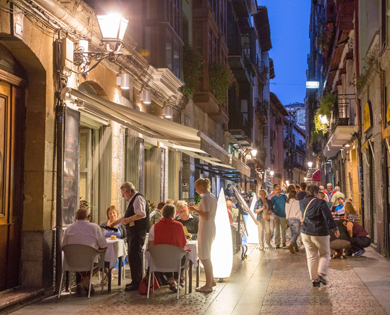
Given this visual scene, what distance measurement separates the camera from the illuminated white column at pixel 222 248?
10.3m

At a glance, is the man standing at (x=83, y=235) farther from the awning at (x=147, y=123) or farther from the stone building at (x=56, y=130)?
the awning at (x=147, y=123)

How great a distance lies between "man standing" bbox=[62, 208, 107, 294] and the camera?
8391mm

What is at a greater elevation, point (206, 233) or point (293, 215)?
point (293, 215)

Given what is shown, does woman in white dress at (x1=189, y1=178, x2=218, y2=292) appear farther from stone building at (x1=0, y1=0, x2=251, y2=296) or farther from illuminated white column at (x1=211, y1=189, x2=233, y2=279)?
stone building at (x1=0, y1=0, x2=251, y2=296)

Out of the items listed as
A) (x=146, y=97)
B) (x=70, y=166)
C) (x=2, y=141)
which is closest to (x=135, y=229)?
(x=70, y=166)

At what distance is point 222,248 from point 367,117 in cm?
723

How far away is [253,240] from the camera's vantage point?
1780 cm

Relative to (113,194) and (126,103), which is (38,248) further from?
(126,103)

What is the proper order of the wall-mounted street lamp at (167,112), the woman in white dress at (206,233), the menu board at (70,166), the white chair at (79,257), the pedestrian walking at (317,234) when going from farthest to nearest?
the wall-mounted street lamp at (167,112), the pedestrian walking at (317,234), the menu board at (70,166), the woman in white dress at (206,233), the white chair at (79,257)

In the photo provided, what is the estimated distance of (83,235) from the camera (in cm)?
839

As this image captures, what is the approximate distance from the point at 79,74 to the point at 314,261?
5196 millimetres

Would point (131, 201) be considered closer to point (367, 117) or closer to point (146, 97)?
point (146, 97)

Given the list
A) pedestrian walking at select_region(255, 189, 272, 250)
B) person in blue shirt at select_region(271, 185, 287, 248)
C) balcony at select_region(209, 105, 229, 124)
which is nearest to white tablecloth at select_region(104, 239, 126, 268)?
pedestrian walking at select_region(255, 189, 272, 250)

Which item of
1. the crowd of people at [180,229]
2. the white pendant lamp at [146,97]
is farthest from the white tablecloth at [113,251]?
the white pendant lamp at [146,97]
